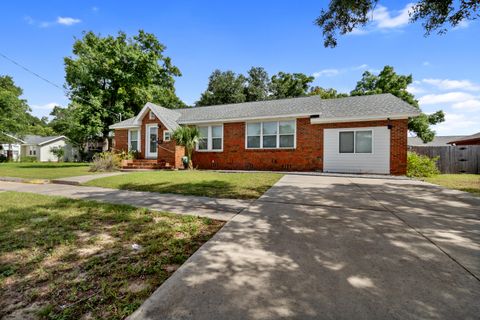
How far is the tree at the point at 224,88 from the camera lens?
35.3 m

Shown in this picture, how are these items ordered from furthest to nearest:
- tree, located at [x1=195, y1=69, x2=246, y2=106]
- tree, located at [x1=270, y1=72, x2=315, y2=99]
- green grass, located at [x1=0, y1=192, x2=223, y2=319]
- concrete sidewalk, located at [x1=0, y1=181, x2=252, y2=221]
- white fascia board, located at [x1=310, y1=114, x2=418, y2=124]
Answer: tree, located at [x1=195, y1=69, x2=246, y2=106] → tree, located at [x1=270, y1=72, x2=315, y2=99] → white fascia board, located at [x1=310, y1=114, x2=418, y2=124] → concrete sidewalk, located at [x1=0, y1=181, x2=252, y2=221] → green grass, located at [x1=0, y1=192, x2=223, y2=319]

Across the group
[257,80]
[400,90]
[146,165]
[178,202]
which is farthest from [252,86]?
[178,202]

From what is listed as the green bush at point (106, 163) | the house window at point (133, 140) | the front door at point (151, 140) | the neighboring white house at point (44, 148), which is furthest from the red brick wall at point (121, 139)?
the neighboring white house at point (44, 148)

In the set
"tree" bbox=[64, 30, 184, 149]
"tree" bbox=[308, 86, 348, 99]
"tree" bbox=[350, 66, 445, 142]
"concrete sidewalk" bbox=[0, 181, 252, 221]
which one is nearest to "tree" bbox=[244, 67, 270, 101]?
"tree" bbox=[308, 86, 348, 99]

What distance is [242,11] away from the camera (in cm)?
1041

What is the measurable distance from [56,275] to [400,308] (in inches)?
126

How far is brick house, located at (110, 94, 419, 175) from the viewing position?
37.7 feet

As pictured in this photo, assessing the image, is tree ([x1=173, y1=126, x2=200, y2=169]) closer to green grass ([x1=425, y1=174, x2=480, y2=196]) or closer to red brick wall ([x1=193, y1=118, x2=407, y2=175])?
red brick wall ([x1=193, y1=118, x2=407, y2=175])

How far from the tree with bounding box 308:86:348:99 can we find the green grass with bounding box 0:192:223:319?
30095mm

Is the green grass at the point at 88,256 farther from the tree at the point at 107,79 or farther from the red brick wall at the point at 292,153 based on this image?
the tree at the point at 107,79

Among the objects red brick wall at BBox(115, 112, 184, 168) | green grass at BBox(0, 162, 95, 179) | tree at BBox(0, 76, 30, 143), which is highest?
tree at BBox(0, 76, 30, 143)

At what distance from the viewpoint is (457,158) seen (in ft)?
46.8

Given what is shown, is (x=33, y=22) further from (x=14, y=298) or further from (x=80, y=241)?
(x=14, y=298)

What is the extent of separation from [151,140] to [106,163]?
11.6 ft
